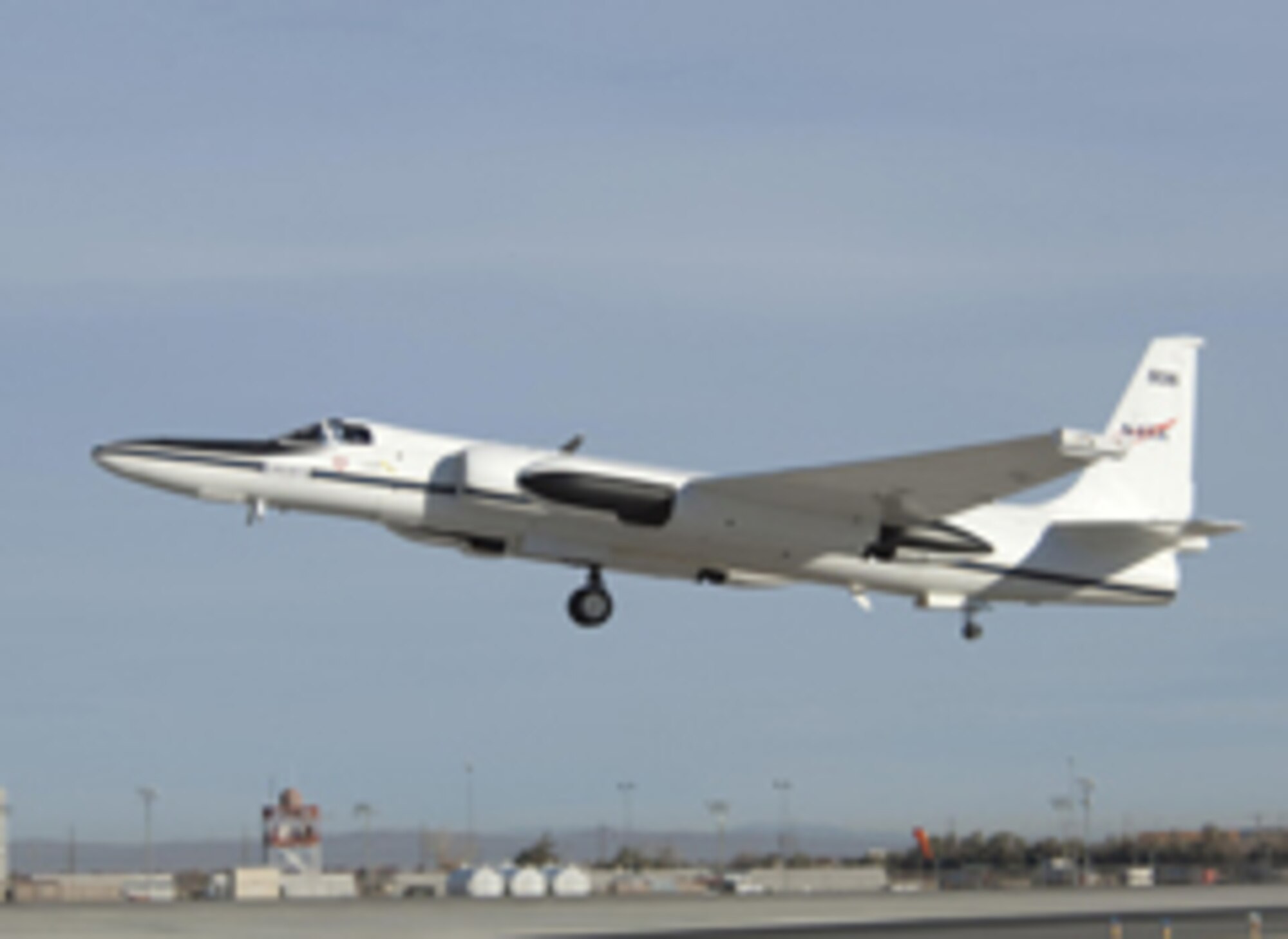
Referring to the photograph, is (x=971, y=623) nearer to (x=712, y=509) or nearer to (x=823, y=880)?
(x=712, y=509)

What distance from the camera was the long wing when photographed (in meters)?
35.3

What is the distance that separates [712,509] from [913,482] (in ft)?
12.7

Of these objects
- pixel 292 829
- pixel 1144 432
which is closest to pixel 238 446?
pixel 1144 432

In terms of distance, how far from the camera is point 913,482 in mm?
36812

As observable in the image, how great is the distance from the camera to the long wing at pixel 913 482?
3528 centimetres

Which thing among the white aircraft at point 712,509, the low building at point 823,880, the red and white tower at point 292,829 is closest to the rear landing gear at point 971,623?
the white aircraft at point 712,509

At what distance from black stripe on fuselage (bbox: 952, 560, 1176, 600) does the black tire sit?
7.34 meters

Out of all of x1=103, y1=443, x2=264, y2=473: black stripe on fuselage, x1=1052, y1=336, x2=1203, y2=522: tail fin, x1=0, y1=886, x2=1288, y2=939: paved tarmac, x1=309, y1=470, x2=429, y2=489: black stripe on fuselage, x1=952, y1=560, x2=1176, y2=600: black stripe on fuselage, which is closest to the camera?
x1=0, y1=886, x2=1288, y2=939: paved tarmac

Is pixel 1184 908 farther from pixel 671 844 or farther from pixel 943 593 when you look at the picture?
pixel 671 844

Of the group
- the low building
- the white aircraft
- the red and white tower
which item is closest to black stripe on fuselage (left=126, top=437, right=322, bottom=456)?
the white aircraft

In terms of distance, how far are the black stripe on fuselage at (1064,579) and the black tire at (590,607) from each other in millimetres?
7342

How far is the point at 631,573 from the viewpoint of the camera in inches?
1545

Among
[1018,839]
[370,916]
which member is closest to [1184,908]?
[370,916]

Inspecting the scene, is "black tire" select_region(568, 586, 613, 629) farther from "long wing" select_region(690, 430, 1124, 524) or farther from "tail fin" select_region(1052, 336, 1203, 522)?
"tail fin" select_region(1052, 336, 1203, 522)
